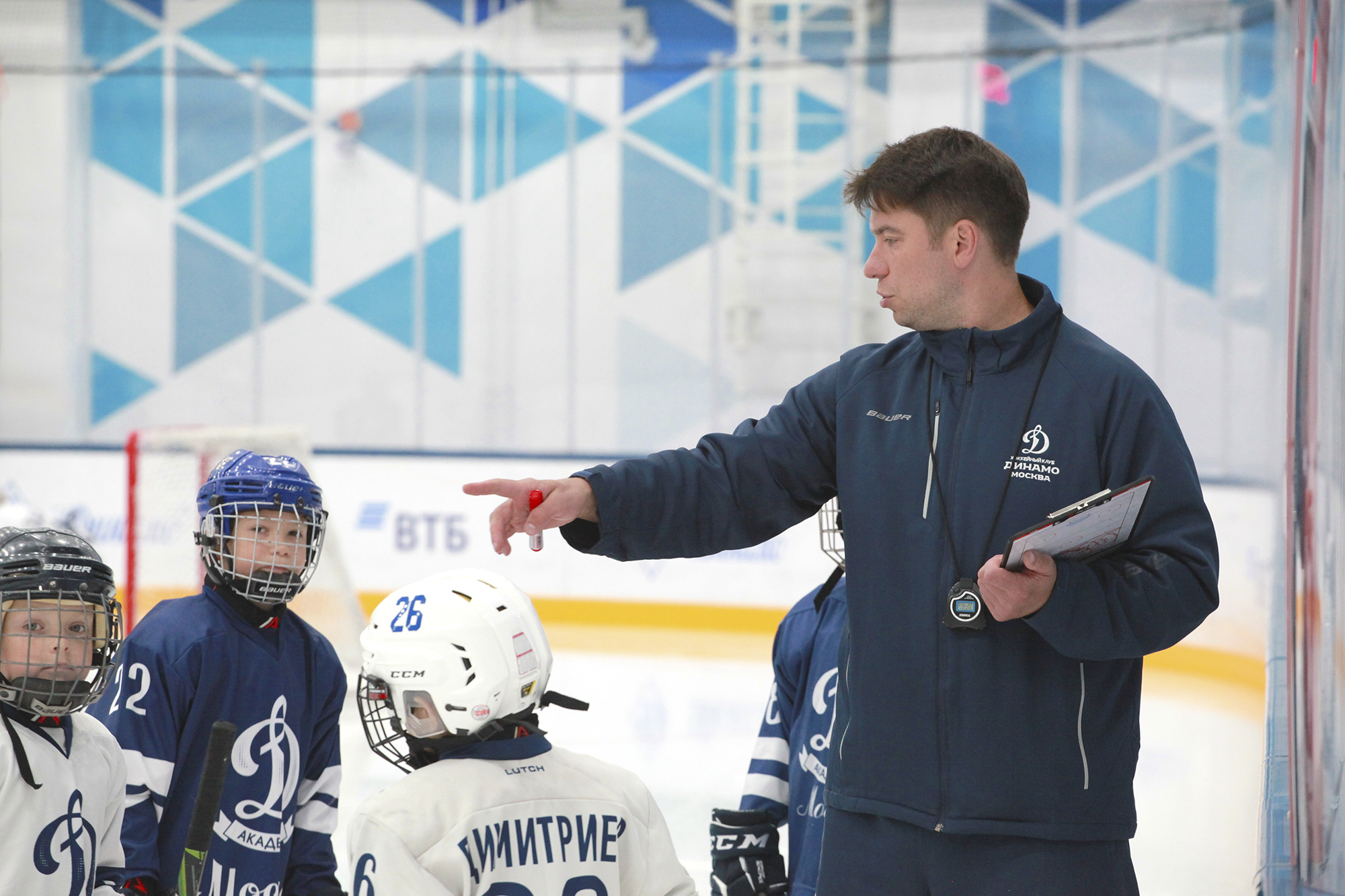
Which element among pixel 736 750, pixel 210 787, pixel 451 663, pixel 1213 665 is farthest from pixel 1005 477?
pixel 1213 665

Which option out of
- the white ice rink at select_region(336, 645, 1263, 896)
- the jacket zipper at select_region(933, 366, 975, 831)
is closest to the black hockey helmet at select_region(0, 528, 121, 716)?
the jacket zipper at select_region(933, 366, 975, 831)

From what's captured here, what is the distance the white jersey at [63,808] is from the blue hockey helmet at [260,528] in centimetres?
39

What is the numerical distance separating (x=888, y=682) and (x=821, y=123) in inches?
327

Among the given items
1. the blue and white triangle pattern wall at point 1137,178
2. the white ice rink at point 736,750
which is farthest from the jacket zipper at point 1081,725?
the blue and white triangle pattern wall at point 1137,178

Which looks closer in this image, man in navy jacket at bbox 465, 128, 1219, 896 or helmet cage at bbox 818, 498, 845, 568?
man in navy jacket at bbox 465, 128, 1219, 896

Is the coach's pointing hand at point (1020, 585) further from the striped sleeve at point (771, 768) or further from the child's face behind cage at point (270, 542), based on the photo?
the child's face behind cage at point (270, 542)

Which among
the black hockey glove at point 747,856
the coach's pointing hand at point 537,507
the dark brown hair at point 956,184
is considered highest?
the dark brown hair at point 956,184

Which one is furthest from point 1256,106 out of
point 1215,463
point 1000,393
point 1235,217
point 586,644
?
point 1000,393

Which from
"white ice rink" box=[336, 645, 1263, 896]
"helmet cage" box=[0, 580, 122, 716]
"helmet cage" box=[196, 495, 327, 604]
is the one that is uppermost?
"helmet cage" box=[196, 495, 327, 604]

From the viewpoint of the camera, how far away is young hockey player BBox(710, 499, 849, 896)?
1.96 m

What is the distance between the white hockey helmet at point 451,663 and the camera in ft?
5.08

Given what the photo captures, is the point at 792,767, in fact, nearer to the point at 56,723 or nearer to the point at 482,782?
the point at 482,782

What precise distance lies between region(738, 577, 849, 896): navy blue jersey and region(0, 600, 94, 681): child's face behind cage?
99 centimetres

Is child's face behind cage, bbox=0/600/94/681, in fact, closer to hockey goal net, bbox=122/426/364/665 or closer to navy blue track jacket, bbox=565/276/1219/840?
navy blue track jacket, bbox=565/276/1219/840
